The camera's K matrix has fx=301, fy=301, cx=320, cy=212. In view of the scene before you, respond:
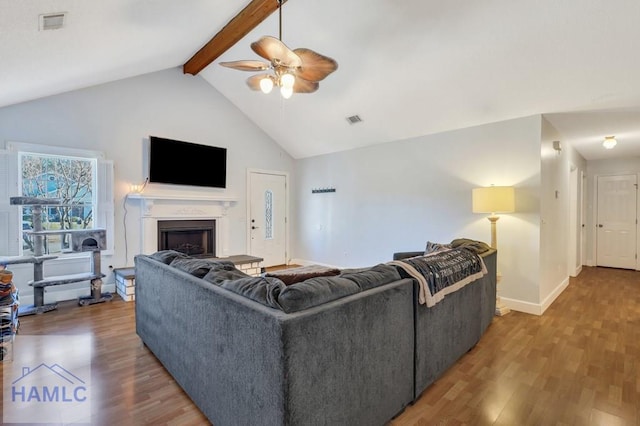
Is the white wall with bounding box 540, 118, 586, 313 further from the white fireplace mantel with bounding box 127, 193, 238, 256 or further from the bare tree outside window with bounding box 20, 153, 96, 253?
the bare tree outside window with bounding box 20, 153, 96, 253

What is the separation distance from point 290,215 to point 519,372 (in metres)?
5.29

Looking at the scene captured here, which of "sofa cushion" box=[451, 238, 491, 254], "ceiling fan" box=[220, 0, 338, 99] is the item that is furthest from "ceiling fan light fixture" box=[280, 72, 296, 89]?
"sofa cushion" box=[451, 238, 491, 254]

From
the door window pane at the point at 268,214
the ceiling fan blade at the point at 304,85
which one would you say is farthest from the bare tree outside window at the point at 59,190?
the ceiling fan blade at the point at 304,85

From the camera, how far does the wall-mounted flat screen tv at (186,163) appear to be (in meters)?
4.84

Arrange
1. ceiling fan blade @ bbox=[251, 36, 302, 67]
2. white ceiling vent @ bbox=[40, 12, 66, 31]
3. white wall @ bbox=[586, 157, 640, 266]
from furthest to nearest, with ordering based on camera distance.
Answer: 1. white wall @ bbox=[586, 157, 640, 266]
2. ceiling fan blade @ bbox=[251, 36, 302, 67]
3. white ceiling vent @ bbox=[40, 12, 66, 31]

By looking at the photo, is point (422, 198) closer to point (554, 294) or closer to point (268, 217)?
point (554, 294)

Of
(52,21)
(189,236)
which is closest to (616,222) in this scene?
(189,236)

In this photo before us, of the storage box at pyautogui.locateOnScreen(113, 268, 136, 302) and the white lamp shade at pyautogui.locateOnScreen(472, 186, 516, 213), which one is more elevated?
the white lamp shade at pyautogui.locateOnScreen(472, 186, 516, 213)

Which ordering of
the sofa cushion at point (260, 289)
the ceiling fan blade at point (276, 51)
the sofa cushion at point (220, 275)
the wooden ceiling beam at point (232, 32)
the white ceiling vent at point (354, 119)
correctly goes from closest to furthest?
the sofa cushion at point (260, 289)
the sofa cushion at point (220, 275)
the ceiling fan blade at point (276, 51)
the wooden ceiling beam at point (232, 32)
the white ceiling vent at point (354, 119)

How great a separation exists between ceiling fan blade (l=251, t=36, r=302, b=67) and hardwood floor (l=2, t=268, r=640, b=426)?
2.62 metres

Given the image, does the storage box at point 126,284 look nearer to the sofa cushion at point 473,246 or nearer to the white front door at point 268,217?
the white front door at point 268,217

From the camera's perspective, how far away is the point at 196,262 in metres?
2.17

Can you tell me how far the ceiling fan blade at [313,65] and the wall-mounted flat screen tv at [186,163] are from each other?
312 cm

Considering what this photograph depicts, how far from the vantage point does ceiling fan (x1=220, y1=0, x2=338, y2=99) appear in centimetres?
239
